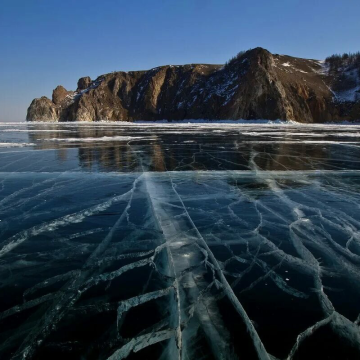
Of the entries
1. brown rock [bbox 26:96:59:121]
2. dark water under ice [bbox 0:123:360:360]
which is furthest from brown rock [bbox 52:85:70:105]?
dark water under ice [bbox 0:123:360:360]

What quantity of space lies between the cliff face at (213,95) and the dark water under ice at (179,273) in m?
67.3

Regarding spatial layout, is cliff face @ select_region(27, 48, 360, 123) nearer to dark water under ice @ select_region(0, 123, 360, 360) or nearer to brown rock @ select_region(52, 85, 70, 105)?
brown rock @ select_region(52, 85, 70, 105)

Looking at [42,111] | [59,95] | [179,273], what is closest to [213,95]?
[59,95]

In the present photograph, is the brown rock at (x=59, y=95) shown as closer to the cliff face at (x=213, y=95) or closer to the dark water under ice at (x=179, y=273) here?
the cliff face at (x=213, y=95)

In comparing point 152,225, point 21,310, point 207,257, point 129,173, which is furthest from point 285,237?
point 129,173

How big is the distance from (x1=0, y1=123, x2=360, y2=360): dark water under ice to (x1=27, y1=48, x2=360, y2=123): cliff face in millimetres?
67321

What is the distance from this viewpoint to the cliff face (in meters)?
70.9

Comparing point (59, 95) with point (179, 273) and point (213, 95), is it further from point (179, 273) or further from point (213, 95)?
point (179, 273)

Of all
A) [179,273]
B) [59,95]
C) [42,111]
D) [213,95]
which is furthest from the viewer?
[59,95]

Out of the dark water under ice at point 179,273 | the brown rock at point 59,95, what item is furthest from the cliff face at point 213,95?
the dark water under ice at point 179,273

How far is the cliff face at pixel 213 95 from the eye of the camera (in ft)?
233

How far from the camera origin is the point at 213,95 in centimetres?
8231

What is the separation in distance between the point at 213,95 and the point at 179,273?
275 feet

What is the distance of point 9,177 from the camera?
23.5 feet
